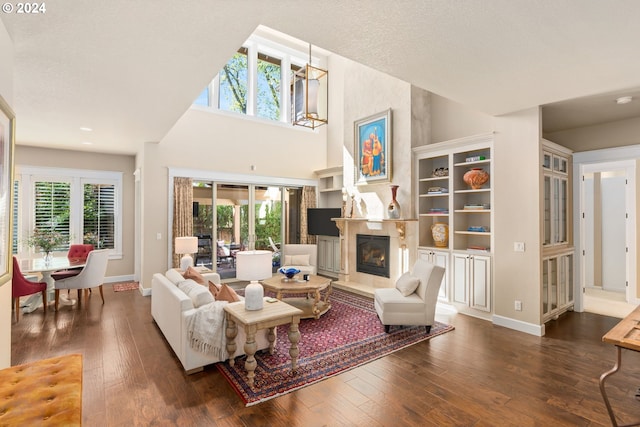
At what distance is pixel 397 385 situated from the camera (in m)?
2.89

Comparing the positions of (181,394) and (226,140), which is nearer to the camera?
(181,394)

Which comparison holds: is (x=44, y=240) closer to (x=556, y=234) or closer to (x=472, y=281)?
(x=472, y=281)

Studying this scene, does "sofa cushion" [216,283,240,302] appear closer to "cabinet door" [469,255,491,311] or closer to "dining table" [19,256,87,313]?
Result: "dining table" [19,256,87,313]

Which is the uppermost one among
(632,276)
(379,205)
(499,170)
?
(499,170)

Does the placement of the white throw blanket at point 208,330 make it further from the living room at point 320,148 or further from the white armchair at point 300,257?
the white armchair at point 300,257

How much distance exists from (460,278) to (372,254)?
6.26ft

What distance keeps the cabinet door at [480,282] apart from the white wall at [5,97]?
5268mm

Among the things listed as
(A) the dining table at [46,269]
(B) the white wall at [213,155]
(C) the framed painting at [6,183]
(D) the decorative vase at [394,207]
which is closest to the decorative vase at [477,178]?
(D) the decorative vase at [394,207]

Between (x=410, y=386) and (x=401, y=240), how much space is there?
3188 millimetres

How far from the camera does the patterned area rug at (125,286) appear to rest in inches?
256

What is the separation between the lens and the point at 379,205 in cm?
633

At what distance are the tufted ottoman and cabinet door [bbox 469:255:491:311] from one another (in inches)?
188

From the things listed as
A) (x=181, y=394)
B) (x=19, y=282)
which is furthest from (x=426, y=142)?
(x=19, y=282)

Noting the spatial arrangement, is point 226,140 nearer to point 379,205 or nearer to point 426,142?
point 379,205
